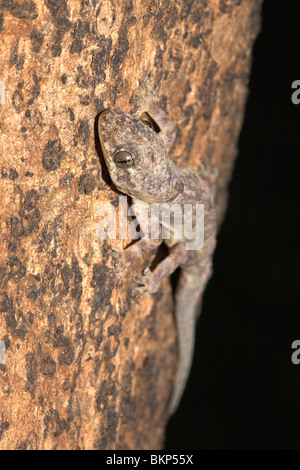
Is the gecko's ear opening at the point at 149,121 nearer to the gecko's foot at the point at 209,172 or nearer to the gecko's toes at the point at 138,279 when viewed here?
the gecko's foot at the point at 209,172

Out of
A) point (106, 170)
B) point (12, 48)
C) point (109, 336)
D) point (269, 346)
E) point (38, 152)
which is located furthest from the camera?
point (269, 346)

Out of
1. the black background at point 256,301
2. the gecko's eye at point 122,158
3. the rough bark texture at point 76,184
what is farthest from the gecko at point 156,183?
the black background at point 256,301

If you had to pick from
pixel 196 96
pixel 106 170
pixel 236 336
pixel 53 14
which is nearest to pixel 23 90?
pixel 53 14

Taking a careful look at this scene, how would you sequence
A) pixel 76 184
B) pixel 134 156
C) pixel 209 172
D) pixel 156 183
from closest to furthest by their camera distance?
pixel 76 184
pixel 134 156
pixel 156 183
pixel 209 172

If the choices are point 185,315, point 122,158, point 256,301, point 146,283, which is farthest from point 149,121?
point 256,301

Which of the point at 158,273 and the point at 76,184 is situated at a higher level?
the point at 76,184

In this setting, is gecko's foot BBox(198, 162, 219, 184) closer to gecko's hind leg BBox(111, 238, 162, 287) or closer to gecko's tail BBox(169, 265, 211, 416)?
gecko's tail BBox(169, 265, 211, 416)

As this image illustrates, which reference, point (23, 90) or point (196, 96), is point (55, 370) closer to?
point (23, 90)

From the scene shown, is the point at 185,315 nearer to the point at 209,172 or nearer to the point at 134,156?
the point at 209,172
